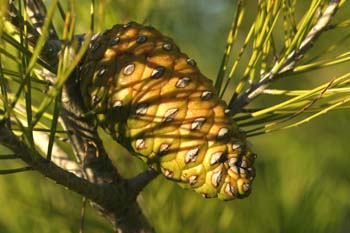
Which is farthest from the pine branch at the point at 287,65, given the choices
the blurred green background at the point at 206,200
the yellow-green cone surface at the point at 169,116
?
the blurred green background at the point at 206,200

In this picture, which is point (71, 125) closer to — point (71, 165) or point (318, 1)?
point (71, 165)

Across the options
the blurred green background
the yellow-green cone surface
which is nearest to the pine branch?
the yellow-green cone surface

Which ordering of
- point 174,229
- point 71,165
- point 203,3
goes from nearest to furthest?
point 71,165
point 174,229
point 203,3

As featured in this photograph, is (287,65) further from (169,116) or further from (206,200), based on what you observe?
(206,200)

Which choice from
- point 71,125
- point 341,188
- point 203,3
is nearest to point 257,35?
point 71,125

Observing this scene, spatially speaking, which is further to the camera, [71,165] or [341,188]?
[341,188]

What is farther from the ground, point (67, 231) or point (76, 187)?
point (76, 187)

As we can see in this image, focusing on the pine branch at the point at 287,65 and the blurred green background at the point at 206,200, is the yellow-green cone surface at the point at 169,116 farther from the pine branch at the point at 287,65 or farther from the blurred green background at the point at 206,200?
the blurred green background at the point at 206,200

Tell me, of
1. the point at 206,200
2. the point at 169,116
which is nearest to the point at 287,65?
the point at 169,116
